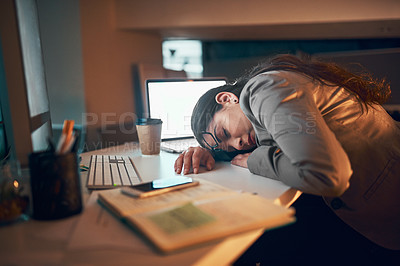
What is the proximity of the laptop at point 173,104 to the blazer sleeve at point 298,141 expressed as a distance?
2.17 feet

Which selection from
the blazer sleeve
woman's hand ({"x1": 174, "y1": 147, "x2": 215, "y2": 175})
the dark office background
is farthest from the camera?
the dark office background

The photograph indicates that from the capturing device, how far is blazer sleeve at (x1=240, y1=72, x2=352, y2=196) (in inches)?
26.7

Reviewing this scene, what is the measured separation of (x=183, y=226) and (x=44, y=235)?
9.1 inches

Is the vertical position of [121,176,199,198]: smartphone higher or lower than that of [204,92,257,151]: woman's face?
lower

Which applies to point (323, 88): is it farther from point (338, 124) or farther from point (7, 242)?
point (7, 242)

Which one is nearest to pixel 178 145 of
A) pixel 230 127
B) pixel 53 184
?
pixel 230 127

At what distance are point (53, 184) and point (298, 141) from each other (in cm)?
50

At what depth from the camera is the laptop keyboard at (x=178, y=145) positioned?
1275 mm

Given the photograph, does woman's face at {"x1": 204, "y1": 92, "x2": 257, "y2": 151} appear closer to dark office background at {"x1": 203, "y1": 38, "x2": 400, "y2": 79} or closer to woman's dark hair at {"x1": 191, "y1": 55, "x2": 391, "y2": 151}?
woman's dark hair at {"x1": 191, "y1": 55, "x2": 391, "y2": 151}

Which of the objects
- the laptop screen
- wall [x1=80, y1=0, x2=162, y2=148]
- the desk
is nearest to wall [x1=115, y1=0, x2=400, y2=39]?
wall [x1=80, y1=0, x2=162, y2=148]

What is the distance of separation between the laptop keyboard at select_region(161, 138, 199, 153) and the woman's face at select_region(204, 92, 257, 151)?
181 mm

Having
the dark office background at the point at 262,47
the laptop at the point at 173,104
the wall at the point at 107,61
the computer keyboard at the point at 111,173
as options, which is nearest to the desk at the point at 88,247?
the computer keyboard at the point at 111,173

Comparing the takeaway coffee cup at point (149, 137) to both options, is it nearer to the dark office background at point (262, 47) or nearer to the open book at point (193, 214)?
the open book at point (193, 214)

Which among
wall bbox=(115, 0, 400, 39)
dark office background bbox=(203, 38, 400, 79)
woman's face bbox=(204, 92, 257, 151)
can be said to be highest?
wall bbox=(115, 0, 400, 39)
